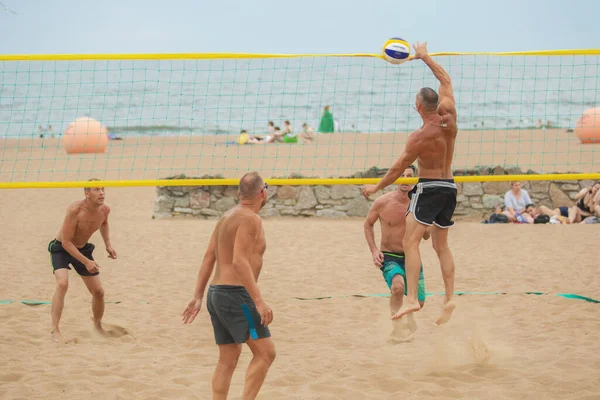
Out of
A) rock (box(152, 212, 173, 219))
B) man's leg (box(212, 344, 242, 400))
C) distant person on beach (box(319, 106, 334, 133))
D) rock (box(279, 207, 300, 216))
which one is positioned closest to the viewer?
man's leg (box(212, 344, 242, 400))

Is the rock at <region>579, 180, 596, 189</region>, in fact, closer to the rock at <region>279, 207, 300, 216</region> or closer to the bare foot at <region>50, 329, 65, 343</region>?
the rock at <region>279, 207, 300, 216</region>

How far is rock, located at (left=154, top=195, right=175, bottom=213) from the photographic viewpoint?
46.4 ft

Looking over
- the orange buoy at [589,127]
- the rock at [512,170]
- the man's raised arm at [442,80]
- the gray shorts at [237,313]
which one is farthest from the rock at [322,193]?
the gray shorts at [237,313]

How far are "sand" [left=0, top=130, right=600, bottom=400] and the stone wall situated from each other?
4.46ft

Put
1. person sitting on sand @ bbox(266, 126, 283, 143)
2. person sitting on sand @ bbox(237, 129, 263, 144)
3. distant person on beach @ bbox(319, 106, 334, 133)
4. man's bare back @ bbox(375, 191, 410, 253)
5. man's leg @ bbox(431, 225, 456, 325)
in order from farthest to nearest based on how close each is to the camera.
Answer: distant person on beach @ bbox(319, 106, 334, 133) → person sitting on sand @ bbox(266, 126, 283, 143) → person sitting on sand @ bbox(237, 129, 263, 144) → man's bare back @ bbox(375, 191, 410, 253) → man's leg @ bbox(431, 225, 456, 325)

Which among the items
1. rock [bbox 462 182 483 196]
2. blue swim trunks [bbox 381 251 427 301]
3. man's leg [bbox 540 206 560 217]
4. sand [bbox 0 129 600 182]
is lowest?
blue swim trunks [bbox 381 251 427 301]

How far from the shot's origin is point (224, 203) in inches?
545

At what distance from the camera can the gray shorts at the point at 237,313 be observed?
396 cm

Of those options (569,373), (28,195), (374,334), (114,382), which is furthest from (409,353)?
(28,195)

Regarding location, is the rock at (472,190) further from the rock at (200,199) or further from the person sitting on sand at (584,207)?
the rock at (200,199)

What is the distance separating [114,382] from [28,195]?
1470cm

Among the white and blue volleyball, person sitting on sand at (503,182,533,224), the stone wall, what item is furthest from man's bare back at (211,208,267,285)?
person sitting on sand at (503,182,533,224)

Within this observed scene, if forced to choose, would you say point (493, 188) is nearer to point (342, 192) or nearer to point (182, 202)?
point (342, 192)

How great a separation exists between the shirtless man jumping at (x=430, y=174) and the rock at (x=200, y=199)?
8.74m
